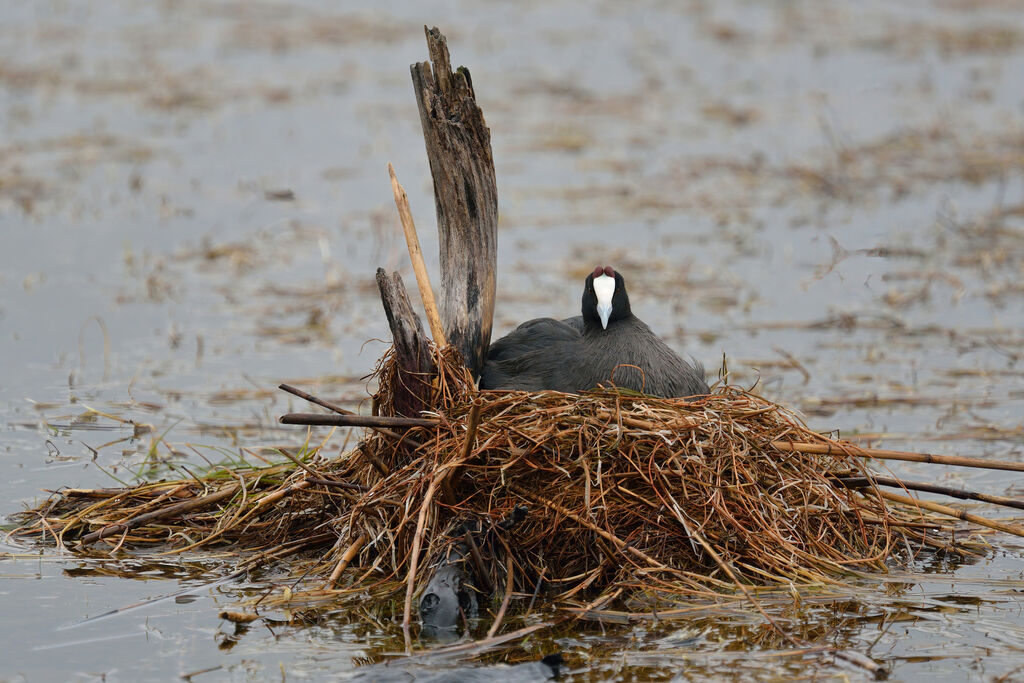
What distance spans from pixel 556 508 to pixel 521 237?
643 cm

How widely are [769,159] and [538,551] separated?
8.95 metres

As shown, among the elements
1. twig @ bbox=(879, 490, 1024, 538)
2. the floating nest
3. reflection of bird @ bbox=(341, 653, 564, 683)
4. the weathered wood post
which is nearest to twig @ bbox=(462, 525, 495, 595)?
the floating nest

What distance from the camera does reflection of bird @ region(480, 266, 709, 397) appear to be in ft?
18.3

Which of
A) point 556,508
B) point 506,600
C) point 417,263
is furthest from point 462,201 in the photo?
point 506,600

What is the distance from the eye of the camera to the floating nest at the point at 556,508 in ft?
15.8

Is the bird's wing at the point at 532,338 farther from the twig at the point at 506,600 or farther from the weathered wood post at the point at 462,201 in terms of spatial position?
the twig at the point at 506,600

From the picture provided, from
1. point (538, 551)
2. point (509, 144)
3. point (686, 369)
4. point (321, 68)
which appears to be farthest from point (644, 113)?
point (538, 551)

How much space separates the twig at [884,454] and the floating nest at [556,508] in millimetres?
14

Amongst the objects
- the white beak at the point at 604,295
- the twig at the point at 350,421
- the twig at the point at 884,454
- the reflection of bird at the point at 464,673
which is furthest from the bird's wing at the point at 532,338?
the reflection of bird at the point at 464,673

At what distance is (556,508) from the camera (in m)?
4.85

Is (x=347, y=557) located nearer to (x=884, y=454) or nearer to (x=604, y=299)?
Result: (x=604, y=299)

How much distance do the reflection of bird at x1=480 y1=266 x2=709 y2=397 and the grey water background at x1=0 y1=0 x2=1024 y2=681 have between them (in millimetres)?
1087

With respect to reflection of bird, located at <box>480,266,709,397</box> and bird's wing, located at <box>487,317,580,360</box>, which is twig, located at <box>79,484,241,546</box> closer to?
reflection of bird, located at <box>480,266,709,397</box>

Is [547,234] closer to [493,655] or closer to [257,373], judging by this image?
[257,373]
